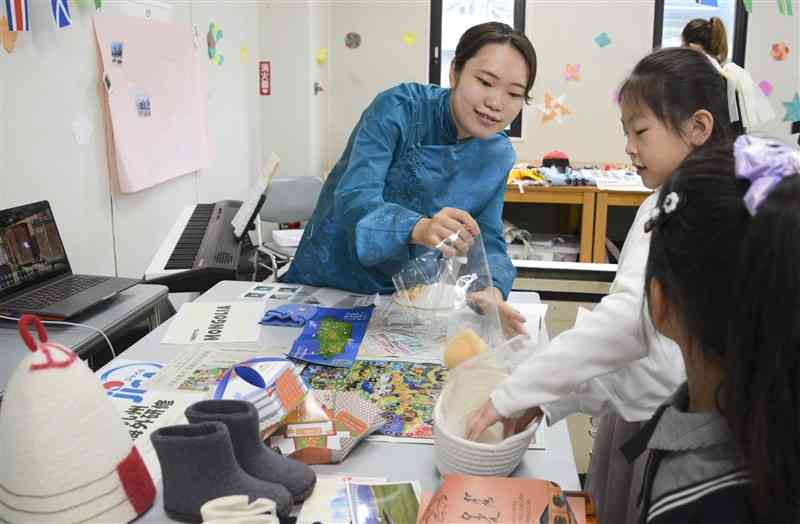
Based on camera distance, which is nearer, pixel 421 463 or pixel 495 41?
pixel 421 463

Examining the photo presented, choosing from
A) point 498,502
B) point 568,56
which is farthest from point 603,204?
point 498,502

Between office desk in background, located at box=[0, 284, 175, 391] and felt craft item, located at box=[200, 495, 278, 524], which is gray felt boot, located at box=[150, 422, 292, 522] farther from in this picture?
office desk in background, located at box=[0, 284, 175, 391]

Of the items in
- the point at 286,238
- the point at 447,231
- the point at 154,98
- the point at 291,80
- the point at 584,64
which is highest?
the point at 584,64

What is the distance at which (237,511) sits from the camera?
769mm

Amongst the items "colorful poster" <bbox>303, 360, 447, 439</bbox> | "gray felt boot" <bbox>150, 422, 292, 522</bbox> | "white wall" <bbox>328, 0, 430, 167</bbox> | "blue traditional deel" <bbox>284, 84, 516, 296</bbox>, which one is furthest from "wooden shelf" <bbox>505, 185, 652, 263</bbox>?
"gray felt boot" <bbox>150, 422, 292, 522</bbox>

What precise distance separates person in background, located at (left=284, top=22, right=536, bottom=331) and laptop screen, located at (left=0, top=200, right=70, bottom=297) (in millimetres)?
622

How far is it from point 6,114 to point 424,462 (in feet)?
5.19

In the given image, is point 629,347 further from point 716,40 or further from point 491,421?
point 716,40

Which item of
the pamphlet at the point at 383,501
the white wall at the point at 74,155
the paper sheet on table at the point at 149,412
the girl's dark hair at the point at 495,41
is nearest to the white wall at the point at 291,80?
the white wall at the point at 74,155

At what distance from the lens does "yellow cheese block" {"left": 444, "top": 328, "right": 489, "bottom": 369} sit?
1.14m

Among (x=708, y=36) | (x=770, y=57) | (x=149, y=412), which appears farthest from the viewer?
(x=770, y=57)

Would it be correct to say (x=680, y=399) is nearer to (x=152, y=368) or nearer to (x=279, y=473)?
(x=279, y=473)

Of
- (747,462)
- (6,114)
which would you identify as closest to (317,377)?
(747,462)

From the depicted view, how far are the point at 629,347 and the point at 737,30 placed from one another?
454 centimetres
